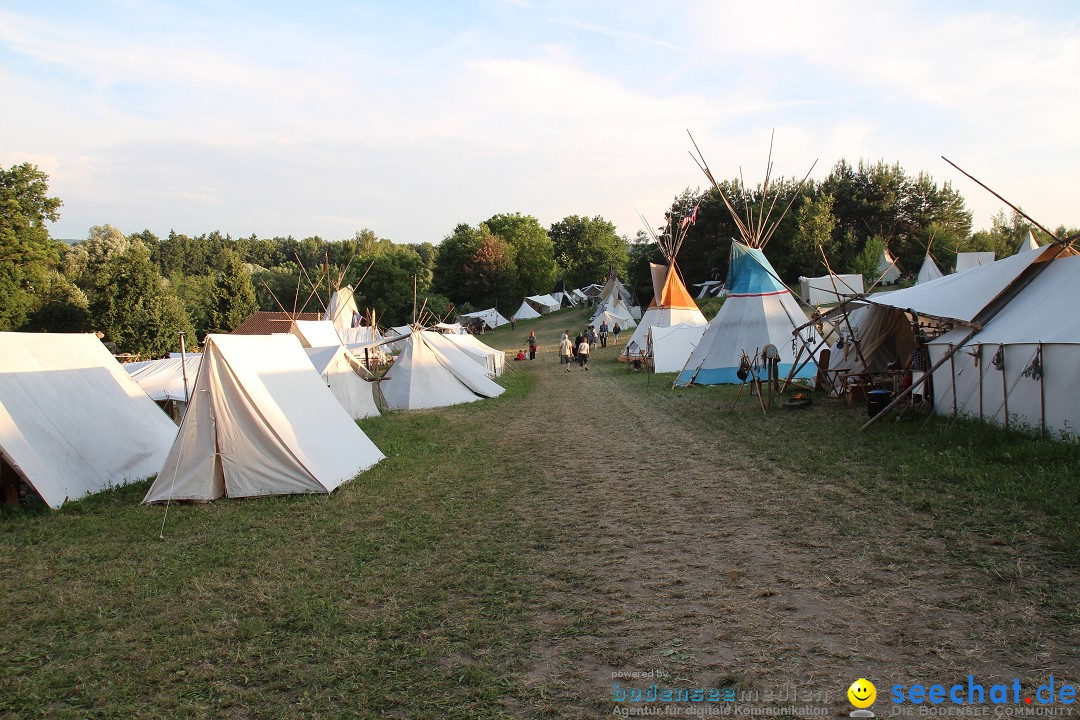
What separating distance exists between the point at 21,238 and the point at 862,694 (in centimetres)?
3536

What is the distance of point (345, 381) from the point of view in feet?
46.5

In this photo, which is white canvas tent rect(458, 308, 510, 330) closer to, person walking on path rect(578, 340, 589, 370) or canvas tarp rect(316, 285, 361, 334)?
canvas tarp rect(316, 285, 361, 334)

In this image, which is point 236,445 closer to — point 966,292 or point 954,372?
point 954,372

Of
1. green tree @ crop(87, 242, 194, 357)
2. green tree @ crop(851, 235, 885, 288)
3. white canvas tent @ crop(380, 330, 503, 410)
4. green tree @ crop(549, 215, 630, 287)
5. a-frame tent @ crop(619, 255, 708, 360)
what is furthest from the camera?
green tree @ crop(549, 215, 630, 287)

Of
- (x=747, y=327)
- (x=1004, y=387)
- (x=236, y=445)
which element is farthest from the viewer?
(x=747, y=327)

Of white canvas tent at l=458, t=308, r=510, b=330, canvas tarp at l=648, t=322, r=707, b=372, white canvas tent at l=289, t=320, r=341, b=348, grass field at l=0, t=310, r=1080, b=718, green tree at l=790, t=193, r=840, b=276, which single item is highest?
green tree at l=790, t=193, r=840, b=276

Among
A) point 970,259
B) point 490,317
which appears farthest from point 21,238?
point 970,259

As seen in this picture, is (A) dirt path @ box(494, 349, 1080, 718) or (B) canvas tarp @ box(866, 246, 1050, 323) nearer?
(A) dirt path @ box(494, 349, 1080, 718)

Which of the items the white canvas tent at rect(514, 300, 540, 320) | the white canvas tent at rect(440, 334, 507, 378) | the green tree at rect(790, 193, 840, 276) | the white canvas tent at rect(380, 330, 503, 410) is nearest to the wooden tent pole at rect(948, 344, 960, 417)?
the white canvas tent at rect(380, 330, 503, 410)

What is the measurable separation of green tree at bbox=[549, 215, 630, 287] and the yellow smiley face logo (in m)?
69.3

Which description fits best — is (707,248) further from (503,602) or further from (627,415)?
(503,602)

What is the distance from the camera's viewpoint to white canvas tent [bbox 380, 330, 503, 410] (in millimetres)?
16172

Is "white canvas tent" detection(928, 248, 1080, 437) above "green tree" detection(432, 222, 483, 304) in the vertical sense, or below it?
below

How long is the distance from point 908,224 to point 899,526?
44.2m
